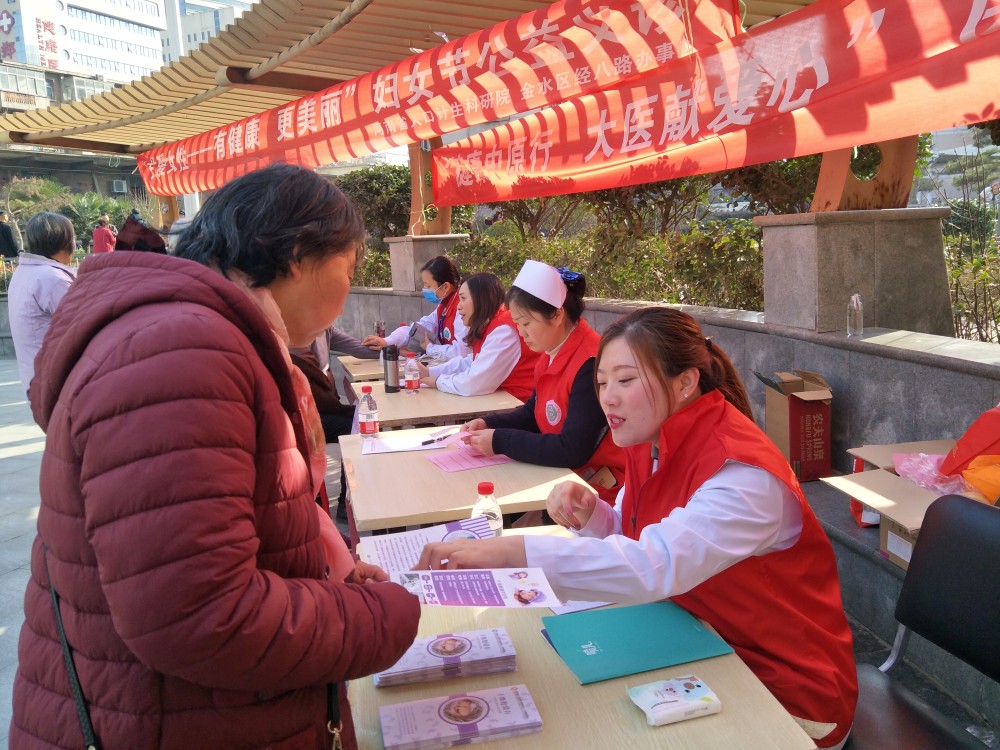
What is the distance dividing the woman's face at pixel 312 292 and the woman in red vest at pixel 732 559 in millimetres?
565

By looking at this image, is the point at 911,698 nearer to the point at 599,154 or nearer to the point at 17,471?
the point at 599,154

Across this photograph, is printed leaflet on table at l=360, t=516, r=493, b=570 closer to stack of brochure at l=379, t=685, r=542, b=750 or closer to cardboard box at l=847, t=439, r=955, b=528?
stack of brochure at l=379, t=685, r=542, b=750

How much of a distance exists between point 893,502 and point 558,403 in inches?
45.7

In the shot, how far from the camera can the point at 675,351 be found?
162 cm

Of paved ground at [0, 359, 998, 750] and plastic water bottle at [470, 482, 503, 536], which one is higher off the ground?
plastic water bottle at [470, 482, 503, 536]

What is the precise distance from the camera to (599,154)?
14.9 ft

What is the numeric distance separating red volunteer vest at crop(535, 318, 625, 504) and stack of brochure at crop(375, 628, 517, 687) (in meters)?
1.28

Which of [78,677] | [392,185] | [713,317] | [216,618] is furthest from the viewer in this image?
[392,185]

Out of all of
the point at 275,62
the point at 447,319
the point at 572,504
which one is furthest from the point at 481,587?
the point at 275,62


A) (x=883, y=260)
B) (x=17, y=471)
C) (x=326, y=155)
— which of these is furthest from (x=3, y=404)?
(x=883, y=260)

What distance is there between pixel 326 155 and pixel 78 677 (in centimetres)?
645

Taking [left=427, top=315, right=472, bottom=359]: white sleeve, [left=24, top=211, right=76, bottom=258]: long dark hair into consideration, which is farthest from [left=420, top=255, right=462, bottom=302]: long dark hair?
[left=24, top=211, right=76, bottom=258]: long dark hair

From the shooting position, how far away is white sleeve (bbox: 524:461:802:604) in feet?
4.69

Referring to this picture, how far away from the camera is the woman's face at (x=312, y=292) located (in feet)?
3.49
